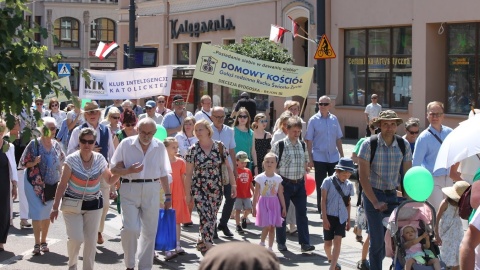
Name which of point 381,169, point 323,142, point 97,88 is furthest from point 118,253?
point 97,88

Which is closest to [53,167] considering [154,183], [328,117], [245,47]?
[154,183]

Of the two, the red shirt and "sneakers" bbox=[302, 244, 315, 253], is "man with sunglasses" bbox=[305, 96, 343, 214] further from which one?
"sneakers" bbox=[302, 244, 315, 253]

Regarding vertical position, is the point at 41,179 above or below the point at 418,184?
below

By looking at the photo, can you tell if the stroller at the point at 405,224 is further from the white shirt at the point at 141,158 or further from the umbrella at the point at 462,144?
the white shirt at the point at 141,158

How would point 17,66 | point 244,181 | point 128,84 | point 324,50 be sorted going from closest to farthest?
1. point 17,66
2. point 244,181
3. point 324,50
4. point 128,84

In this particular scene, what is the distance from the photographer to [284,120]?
13.7 metres

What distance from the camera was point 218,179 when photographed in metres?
11.5

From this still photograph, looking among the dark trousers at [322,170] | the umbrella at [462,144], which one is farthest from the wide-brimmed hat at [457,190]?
the dark trousers at [322,170]

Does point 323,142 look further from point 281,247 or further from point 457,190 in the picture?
point 457,190

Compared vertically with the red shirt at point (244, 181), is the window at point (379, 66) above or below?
above

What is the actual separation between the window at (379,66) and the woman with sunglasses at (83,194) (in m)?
19.9

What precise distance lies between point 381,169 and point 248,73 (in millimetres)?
7868

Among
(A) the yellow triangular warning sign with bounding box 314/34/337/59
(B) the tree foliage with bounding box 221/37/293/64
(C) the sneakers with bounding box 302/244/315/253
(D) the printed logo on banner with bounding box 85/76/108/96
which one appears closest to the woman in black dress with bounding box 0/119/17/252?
(C) the sneakers with bounding box 302/244/315/253

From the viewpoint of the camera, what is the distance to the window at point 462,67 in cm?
2647
